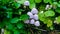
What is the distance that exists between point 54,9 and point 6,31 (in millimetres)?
438

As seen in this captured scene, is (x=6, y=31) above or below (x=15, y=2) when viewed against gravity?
below

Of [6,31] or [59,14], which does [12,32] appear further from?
[59,14]

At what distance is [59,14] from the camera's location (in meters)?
1.60

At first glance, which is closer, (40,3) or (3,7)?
(3,7)

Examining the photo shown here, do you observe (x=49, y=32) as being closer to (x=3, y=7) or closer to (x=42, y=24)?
(x=42, y=24)

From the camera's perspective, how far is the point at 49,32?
5.18 ft

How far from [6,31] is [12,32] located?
5 centimetres

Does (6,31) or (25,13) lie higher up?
(25,13)

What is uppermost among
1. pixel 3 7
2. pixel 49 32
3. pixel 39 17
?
pixel 3 7

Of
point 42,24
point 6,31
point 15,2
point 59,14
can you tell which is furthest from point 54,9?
→ point 6,31

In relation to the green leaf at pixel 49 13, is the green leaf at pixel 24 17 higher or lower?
lower

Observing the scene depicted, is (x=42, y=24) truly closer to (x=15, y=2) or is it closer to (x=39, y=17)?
(x=39, y=17)

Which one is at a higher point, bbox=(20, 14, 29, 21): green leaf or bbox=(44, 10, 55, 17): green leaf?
bbox=(44, 10, 55, 17): green leaf

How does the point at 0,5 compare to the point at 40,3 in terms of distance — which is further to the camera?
the point at 40,3
